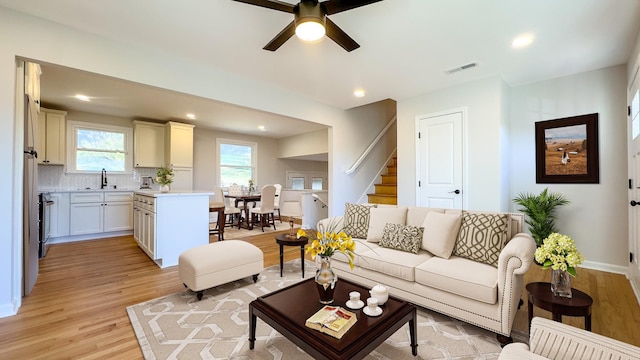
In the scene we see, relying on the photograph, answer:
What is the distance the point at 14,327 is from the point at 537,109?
6.20m

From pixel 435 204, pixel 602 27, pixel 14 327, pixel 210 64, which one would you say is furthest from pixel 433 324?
pixel 210 64

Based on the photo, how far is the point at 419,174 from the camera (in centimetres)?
424

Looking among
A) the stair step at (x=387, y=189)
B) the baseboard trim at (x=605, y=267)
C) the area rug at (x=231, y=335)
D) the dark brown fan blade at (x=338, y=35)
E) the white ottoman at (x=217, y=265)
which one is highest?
the dark brown fan blade at (x=338, y=35)

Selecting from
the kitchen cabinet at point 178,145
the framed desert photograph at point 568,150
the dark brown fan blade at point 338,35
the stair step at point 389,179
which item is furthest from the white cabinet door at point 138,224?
the framed desert photograph at point 568,150

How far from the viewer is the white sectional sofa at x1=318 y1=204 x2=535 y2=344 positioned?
184cm

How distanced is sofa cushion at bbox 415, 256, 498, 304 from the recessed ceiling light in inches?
89.2

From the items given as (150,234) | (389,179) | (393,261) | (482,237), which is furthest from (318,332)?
(389,179)

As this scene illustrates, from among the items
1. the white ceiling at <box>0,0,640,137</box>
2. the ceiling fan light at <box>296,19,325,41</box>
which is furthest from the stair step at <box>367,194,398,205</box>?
the ceiling fan light at <box>296,19,325,41</box>

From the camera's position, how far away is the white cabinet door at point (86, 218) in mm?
4773

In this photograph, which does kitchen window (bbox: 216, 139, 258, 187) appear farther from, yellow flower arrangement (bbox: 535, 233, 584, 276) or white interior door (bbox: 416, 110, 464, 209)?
yellow flower arrangement (bbox: 535, 233, 584, 276)

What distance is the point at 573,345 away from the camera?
1078 millimetres

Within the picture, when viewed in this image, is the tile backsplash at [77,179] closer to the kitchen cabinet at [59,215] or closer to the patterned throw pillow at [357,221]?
the kitchen cabinet at [59,215]

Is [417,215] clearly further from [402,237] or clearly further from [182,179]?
[182,179]

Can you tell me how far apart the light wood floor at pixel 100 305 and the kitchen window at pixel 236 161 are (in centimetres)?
363
